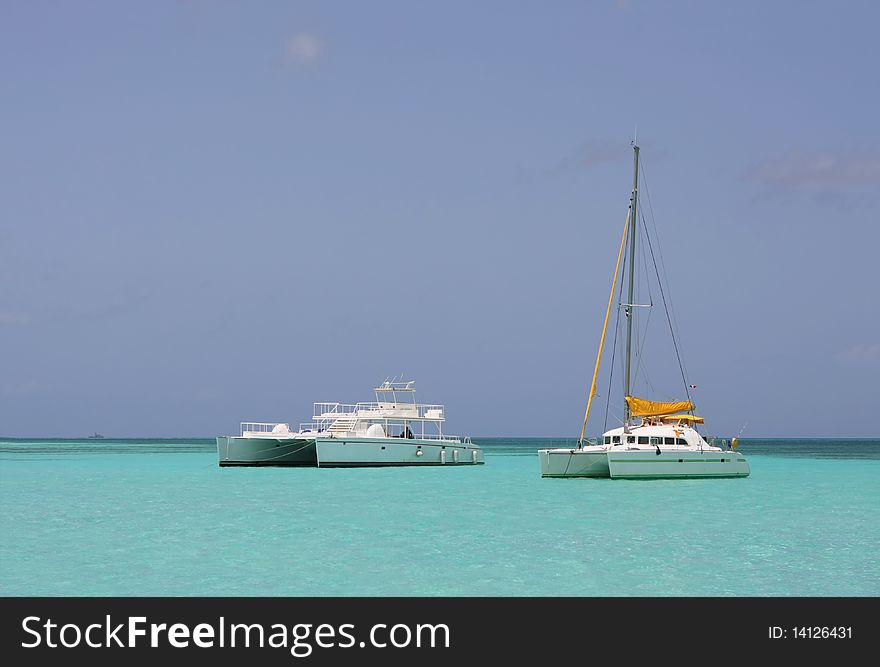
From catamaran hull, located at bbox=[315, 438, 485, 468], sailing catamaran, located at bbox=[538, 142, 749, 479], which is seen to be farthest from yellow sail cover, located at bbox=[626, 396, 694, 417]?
catamaran hull, located at bbox=[315, 438, 485, 468]

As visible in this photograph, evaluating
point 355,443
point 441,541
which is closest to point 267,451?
point 355,443

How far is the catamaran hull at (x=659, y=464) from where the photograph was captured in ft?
146

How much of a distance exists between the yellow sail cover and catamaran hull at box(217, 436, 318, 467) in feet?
81.1

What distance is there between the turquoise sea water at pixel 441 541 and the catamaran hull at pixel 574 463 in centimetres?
92

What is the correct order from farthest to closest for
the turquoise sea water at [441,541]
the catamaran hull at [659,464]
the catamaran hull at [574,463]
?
the catamaran hull at [574,463] < the catamaran hull at [659,464] < the turquoise sea water at [441,541]

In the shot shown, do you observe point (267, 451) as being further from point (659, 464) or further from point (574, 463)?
point (659, 464)

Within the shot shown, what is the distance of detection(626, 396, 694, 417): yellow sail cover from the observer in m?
46.9

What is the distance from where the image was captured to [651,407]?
4731 cm

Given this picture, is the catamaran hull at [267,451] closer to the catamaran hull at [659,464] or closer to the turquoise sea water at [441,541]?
the turquoise sea water at [441,541]

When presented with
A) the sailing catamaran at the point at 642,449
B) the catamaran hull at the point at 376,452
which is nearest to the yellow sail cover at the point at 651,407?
the sailing catamaran at the point at 642,449

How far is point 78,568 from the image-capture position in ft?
68.7

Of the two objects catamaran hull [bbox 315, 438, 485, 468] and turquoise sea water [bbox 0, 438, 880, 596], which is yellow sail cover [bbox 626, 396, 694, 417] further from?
catamaran hull [bbox 315, 438, 485, 468]
